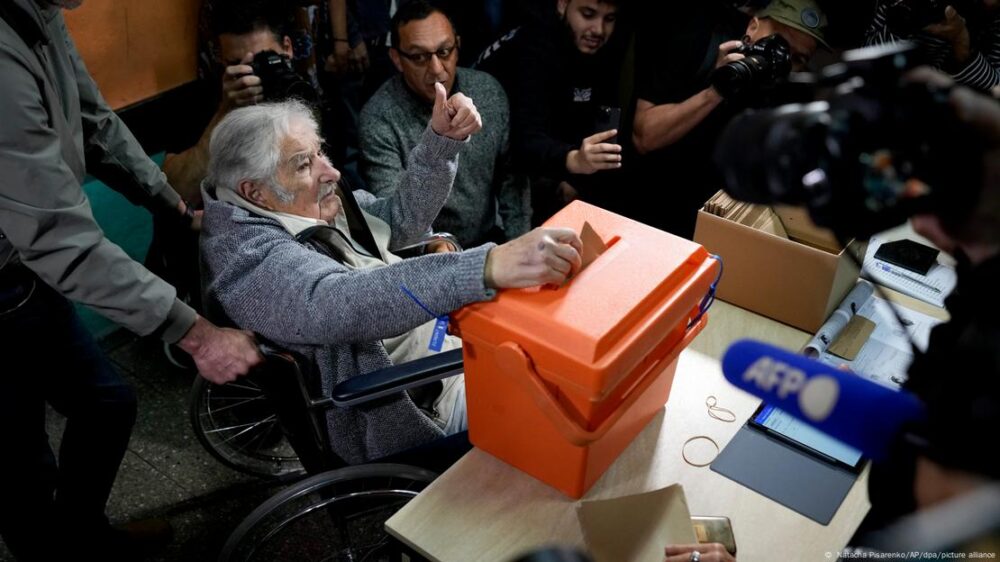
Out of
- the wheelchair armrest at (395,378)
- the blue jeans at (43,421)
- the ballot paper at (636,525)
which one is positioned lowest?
the blue jeans at (43,421)

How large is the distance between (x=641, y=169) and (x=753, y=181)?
2.02 meters

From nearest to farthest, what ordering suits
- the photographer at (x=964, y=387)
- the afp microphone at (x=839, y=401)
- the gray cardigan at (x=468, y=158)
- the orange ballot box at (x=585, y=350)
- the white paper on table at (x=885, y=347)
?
the photographer at (x=964, y=387) < the afp microphone at (x=839, y=401) < the orange ballot box at (x=585, y=350) < the white paper on table at (x=885, y=347) < the gray cardigan at (x=468, y=158)

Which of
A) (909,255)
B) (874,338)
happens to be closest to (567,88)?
(909,255)

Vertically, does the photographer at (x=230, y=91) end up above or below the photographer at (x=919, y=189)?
below

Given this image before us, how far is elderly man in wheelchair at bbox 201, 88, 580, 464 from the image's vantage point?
1.42 meters

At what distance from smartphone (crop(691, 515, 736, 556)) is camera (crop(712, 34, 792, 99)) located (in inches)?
54.8

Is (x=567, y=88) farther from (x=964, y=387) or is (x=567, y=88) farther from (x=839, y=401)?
(x=964, y=387)

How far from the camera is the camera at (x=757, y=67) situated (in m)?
2.28

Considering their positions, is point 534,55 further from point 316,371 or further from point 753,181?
point 753,181

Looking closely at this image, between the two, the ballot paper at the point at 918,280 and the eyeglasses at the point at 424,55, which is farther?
the eyeglasses at the point at 424,55

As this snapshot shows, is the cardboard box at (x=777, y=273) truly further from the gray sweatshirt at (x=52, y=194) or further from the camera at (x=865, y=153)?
the gray sweatshirt at (x=52, y=194)

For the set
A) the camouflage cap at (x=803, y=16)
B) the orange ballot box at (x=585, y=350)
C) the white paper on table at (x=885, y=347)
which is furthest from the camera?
the camouflage cap at (x=803, y=16)

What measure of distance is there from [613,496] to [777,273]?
2.37 feet

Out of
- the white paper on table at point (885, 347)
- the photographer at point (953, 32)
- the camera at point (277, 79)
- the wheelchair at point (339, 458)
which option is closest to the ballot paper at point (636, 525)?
the wheelchair at point (339, 458)
